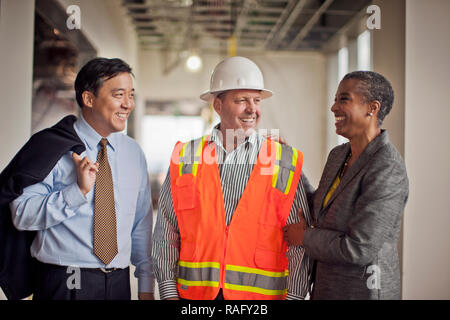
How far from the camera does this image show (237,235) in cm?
215

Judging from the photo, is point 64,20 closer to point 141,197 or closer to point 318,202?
point 141,197

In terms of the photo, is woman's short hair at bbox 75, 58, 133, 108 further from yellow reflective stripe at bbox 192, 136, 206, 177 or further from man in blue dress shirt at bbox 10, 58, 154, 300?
yellow reflective stripe at bbox 192, 136, 206, 177

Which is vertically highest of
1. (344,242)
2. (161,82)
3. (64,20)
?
(161,82)

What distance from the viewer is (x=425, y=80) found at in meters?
2.53

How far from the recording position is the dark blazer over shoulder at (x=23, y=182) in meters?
1.98

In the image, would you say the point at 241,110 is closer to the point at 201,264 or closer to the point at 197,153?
the point at 197,153

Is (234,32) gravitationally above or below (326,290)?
above

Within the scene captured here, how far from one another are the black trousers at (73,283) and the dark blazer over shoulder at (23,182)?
8 cm

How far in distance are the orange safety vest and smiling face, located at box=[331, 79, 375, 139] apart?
0.38 metres

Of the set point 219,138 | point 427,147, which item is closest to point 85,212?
point 219,138

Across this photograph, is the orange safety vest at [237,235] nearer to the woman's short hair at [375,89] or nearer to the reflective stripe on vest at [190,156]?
the reflective stripe on vest at [190,156]

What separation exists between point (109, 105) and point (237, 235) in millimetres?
944

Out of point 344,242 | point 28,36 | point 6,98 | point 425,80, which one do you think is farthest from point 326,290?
point 28,36

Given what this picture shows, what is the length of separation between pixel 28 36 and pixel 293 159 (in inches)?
79.2
